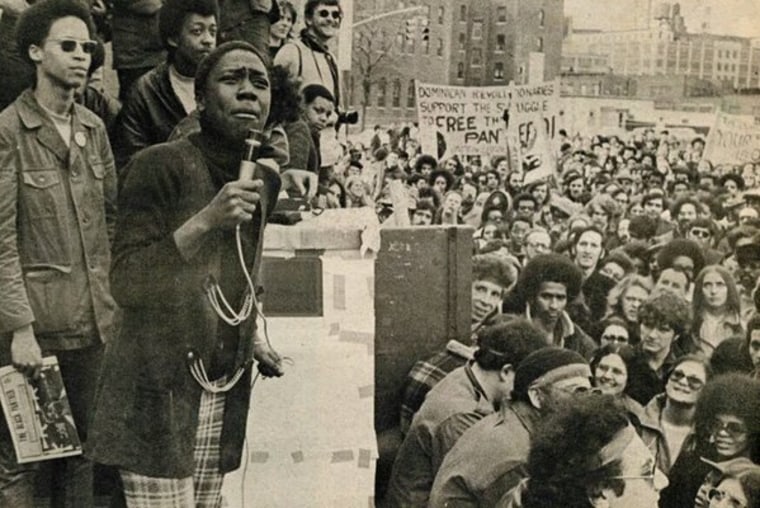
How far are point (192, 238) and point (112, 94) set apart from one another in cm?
42

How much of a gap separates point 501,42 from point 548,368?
870 mm

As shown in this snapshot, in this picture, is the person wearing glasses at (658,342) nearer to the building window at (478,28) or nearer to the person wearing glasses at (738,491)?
the person wearing glasses at (738,491)

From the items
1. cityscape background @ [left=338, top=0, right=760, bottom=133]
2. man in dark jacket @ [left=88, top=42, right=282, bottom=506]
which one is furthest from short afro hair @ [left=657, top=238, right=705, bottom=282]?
man in dark jacket @ [left=88, top=42, right=282, bottom=506]

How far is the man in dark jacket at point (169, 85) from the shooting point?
2.72 meters

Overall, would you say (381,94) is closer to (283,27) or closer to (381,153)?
(381,153)

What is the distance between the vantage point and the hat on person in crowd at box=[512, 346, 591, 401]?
284 centimetres

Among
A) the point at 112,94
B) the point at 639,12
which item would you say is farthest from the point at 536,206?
the point at 112,94

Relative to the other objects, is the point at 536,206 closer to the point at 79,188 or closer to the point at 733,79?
the point at 733,79

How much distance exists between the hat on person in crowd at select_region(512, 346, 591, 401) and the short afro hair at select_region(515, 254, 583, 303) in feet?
0.53

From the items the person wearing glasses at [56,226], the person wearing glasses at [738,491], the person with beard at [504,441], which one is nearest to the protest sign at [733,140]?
the person with beard at [504,441]

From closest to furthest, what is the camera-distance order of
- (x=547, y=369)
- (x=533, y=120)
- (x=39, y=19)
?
(x=39, y=19) → (x=547, y=369) → (x=533, y=120)

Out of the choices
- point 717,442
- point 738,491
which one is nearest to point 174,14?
point 717,442

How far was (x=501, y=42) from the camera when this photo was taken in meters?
2.91

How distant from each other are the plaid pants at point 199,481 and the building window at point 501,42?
1.16m
